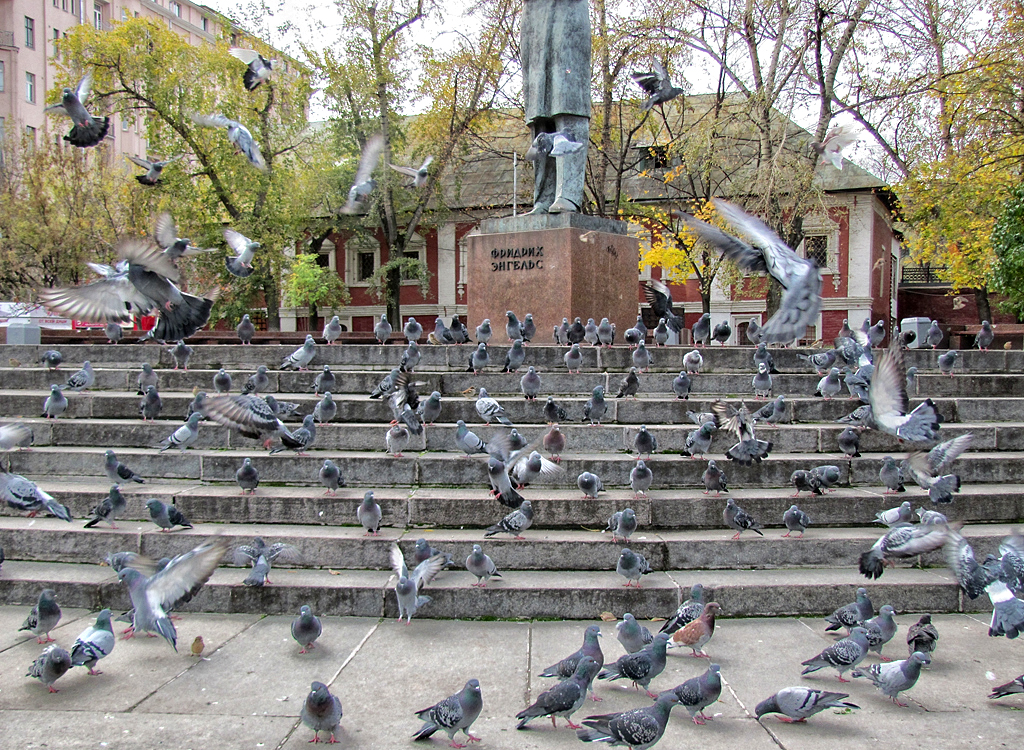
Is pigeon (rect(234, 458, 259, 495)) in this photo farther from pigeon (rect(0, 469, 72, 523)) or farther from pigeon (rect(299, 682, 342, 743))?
pigeon (rect(299, 682, 342, 743))

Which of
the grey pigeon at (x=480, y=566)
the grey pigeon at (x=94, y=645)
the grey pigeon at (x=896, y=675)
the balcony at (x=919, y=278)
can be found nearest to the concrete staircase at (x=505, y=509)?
the grey pigeon at (x=480, y=566)

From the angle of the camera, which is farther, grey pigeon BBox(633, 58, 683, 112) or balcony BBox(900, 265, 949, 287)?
balcony BBox(900, 265, 949, 287)

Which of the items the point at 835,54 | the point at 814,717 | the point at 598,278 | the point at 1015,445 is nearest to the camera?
the point at 814,717

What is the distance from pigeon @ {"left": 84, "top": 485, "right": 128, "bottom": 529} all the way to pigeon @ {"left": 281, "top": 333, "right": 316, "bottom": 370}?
9.78 feet

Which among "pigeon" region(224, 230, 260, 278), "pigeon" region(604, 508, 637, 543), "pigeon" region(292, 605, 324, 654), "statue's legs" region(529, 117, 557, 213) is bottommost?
"pigeon" region(292, 605, 324, 654)

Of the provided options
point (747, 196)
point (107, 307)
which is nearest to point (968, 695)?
point (107, 307)

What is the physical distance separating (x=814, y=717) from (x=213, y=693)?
3372mm

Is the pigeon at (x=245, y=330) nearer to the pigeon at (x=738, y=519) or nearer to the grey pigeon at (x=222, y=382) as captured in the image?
the grey pigeon at (x=222, y=382)

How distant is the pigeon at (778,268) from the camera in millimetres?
3855

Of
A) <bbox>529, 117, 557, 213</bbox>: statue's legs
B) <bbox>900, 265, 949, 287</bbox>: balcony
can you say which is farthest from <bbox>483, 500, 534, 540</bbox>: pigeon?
<bbox>900, 265, 949, 287</bbox>: balcony

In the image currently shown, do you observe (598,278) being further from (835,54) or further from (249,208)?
(249,208)

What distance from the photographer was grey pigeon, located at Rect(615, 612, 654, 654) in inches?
175

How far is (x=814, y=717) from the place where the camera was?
405cm

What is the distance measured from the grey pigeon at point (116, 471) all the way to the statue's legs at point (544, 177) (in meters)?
6.43
